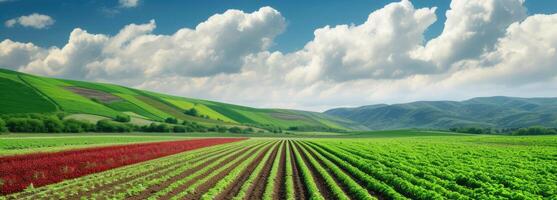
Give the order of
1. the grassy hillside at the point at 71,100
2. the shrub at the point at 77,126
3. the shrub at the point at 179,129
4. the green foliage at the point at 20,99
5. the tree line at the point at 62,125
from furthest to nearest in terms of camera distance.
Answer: the shrub at the point at 179,129 < the grassy hillside at the point at 71,100 < the green foliage at the point at 20,99 < the shrub at the point at 77,126 < the tree line at the point at 62,125

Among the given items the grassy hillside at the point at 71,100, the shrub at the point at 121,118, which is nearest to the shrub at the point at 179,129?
Answer: the shrub at the point at 121,118

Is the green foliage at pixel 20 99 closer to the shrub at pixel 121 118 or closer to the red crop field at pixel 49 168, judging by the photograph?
the shrub at pixel 121 118

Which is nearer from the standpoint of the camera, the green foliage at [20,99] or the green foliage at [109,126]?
the green foliage at [109,126]

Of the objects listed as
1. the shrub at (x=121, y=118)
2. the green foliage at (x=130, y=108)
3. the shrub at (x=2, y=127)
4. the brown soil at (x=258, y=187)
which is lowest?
the brown soil at (x=258, y=187)

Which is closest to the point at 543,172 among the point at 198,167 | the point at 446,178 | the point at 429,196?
the point at 446,178

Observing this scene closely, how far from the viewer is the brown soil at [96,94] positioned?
6604 inches

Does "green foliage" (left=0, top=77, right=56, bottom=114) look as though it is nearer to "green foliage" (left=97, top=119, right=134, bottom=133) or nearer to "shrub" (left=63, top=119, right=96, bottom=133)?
"shrub" (left=63, top=119, right=96, bottom=133)

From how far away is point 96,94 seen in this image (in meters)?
176

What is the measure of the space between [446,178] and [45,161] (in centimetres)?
2936

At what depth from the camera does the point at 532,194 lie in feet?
62.7

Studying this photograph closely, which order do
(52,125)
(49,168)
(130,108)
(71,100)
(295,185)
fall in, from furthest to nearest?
1. (130,108)
2. (71,100)
3. (52,125)
4. (49,168)
5. (295,185)

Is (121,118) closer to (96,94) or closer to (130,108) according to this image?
(130,108)

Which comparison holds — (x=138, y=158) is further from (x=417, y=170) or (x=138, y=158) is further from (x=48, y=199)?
(x=417, y=170)

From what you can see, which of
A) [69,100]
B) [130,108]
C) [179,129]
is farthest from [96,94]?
[179,129]
